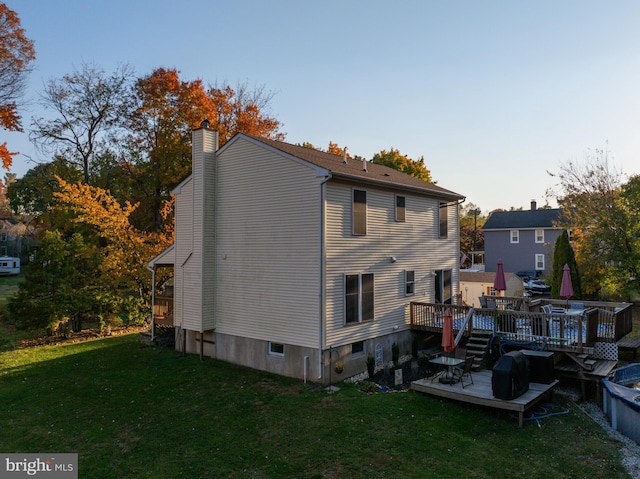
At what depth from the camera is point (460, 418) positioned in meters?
9.83

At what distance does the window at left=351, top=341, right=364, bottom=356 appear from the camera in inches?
522

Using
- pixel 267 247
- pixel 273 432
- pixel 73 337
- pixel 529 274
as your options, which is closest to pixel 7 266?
pixel 73 337

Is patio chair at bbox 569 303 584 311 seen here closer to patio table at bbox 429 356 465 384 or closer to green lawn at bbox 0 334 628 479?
green lawn at bbox 0 334 628 479

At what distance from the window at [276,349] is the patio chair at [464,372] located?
17.8 ft

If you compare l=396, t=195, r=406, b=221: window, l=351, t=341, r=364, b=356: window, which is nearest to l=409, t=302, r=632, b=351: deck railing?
l=351, t=341, r=364, b=356: window

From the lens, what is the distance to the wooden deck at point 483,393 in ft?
31.4

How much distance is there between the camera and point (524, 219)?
137ft

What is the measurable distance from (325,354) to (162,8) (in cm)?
1327

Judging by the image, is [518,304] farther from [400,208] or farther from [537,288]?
[537,288]

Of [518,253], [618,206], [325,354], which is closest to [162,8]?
[325,354]

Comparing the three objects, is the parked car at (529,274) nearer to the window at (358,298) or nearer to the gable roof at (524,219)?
the gable roof at (524,219)

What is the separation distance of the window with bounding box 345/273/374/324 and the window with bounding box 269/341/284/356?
2.38m

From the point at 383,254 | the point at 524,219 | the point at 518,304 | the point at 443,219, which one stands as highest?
the point at 524,219

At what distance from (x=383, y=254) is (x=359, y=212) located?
6.65 ft
